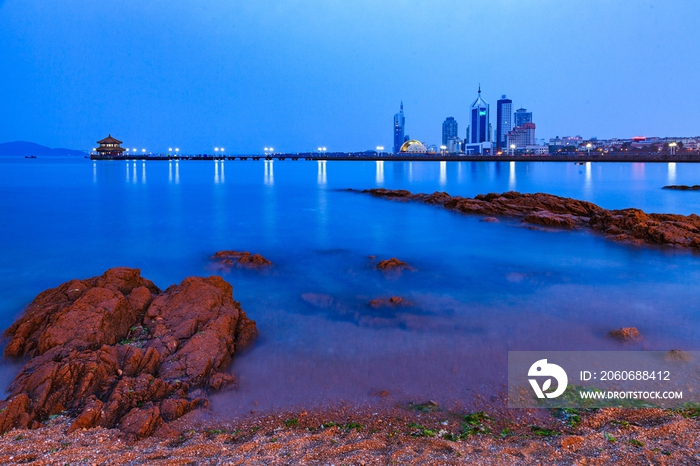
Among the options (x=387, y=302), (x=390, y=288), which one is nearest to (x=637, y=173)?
(x=390, y=288)

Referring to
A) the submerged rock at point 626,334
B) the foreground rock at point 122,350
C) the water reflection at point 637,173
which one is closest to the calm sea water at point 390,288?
the submerged rock at point 626,334

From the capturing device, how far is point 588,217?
16.8 meters

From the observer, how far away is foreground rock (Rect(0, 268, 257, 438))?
4.67m

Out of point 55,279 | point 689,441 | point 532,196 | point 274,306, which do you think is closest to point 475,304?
point 274,306

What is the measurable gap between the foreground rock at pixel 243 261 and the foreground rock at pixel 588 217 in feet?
33.4

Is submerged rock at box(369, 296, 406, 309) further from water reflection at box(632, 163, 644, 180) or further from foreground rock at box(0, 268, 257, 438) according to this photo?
water reflection at box(632, 163, 644, 180)

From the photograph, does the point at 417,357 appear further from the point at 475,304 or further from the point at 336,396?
the point at 475,304

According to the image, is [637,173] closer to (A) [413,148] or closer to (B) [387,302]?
(B) [387,302]

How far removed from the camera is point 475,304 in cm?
838

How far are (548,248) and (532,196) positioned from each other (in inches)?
325

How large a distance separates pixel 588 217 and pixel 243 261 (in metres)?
12.7

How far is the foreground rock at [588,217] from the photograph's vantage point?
13.1 meters

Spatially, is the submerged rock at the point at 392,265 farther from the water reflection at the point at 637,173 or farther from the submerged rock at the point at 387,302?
the water reflection at the point at 637,173

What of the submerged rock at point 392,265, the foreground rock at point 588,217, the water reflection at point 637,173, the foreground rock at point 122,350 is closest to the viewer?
the foreground rock at point 122,350
